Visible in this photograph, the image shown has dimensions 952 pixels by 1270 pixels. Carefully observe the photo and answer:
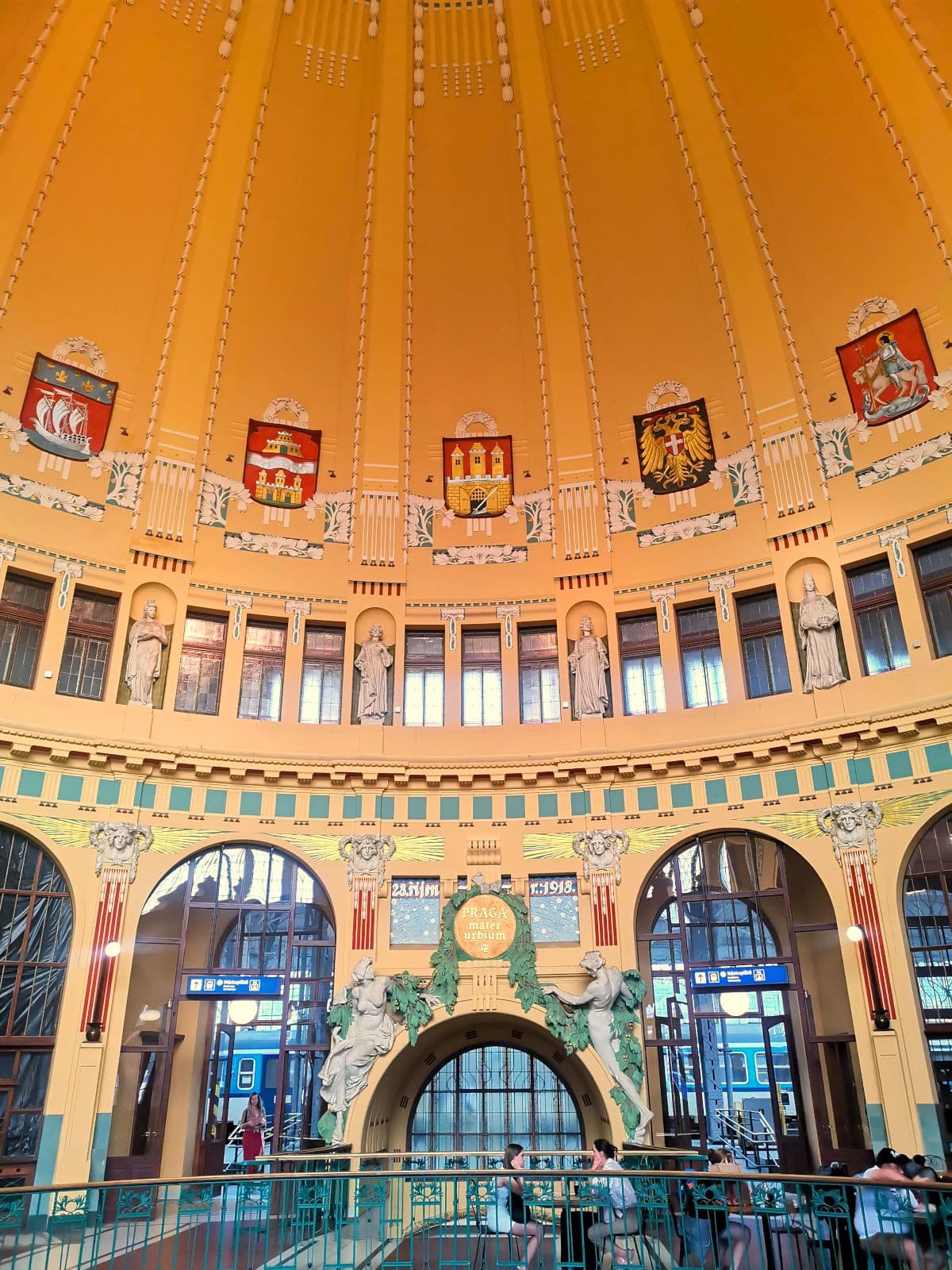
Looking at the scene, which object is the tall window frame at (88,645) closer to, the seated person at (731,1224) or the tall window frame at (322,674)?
the tall window frame at (322,674)

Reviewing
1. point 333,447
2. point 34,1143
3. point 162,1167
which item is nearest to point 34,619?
point 333,447

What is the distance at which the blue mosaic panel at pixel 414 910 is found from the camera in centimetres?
1862

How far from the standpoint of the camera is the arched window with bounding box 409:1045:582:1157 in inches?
722

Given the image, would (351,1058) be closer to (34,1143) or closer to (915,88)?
(34,1143)

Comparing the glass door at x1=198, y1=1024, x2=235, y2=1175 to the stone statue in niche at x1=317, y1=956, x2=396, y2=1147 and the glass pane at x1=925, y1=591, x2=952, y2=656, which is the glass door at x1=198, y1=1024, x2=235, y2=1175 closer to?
the stone statue in niche at x1=317, y1=956, x2=396, y2=1147

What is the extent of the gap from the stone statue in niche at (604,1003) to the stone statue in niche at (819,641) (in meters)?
6.18

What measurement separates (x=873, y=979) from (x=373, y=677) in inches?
417

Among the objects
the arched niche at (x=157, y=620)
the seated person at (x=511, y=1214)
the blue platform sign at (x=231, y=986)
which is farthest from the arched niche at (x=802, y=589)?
the arched niche at (x=157, y=620)

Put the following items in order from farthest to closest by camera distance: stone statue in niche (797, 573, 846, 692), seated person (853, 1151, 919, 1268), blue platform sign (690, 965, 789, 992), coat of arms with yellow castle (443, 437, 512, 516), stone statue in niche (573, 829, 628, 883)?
1. coat of arms with yellow castle (443, 437, 512, 516)
2. stone statue in niche (573, 829, 628, 883)
3. stone statue in niche (797, 573, 846, 692)
4. blue platform sign (690, 965, 789, 992)
5. seated person (853, 1151, 919, 1268)

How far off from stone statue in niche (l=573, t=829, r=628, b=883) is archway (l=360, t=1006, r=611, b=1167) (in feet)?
9.72

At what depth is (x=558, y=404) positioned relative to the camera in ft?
70.9

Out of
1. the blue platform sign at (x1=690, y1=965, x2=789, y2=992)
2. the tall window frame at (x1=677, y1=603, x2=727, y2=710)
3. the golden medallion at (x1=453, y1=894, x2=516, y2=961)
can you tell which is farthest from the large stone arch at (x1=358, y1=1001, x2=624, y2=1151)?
the tall window frame at (x1=677, y1=603, x2=727, y2=710)

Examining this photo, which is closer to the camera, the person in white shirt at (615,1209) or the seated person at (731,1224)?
the seated person at (731,1224)

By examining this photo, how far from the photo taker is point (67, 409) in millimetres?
19781
